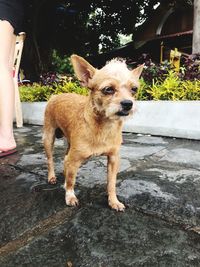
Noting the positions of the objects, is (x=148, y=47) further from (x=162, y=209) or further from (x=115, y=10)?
(x=162, y=209)

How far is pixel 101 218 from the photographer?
251 cm

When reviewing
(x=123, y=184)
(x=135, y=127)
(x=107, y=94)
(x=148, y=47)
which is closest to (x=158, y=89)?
(x=135, y=127)

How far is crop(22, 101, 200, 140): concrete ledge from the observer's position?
5.48 m

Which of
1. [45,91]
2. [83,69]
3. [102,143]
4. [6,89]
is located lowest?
[102,143]

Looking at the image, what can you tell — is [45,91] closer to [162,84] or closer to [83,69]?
[162,84]

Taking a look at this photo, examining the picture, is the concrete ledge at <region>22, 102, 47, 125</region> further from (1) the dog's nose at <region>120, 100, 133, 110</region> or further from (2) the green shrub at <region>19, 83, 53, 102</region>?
(1) the dog's nose at <region>120, 100, 133, 110</region>

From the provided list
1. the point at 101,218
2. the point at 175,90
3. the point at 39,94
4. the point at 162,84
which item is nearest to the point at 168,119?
the point at 175,90

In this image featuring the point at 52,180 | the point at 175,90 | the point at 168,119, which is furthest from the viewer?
the point at 175,90

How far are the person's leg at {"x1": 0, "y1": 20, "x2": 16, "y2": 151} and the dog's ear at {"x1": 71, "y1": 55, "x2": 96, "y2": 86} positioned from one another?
1599 millimetres

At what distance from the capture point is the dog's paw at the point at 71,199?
2.76 metres

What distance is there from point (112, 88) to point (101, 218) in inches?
39.6

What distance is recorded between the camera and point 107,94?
259 centimetres

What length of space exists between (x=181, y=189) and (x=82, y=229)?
3.75 feet

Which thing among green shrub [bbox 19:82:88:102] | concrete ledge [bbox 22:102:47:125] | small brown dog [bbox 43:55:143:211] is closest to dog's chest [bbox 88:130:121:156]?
small brown dog [bbox 43:55:143:211]
